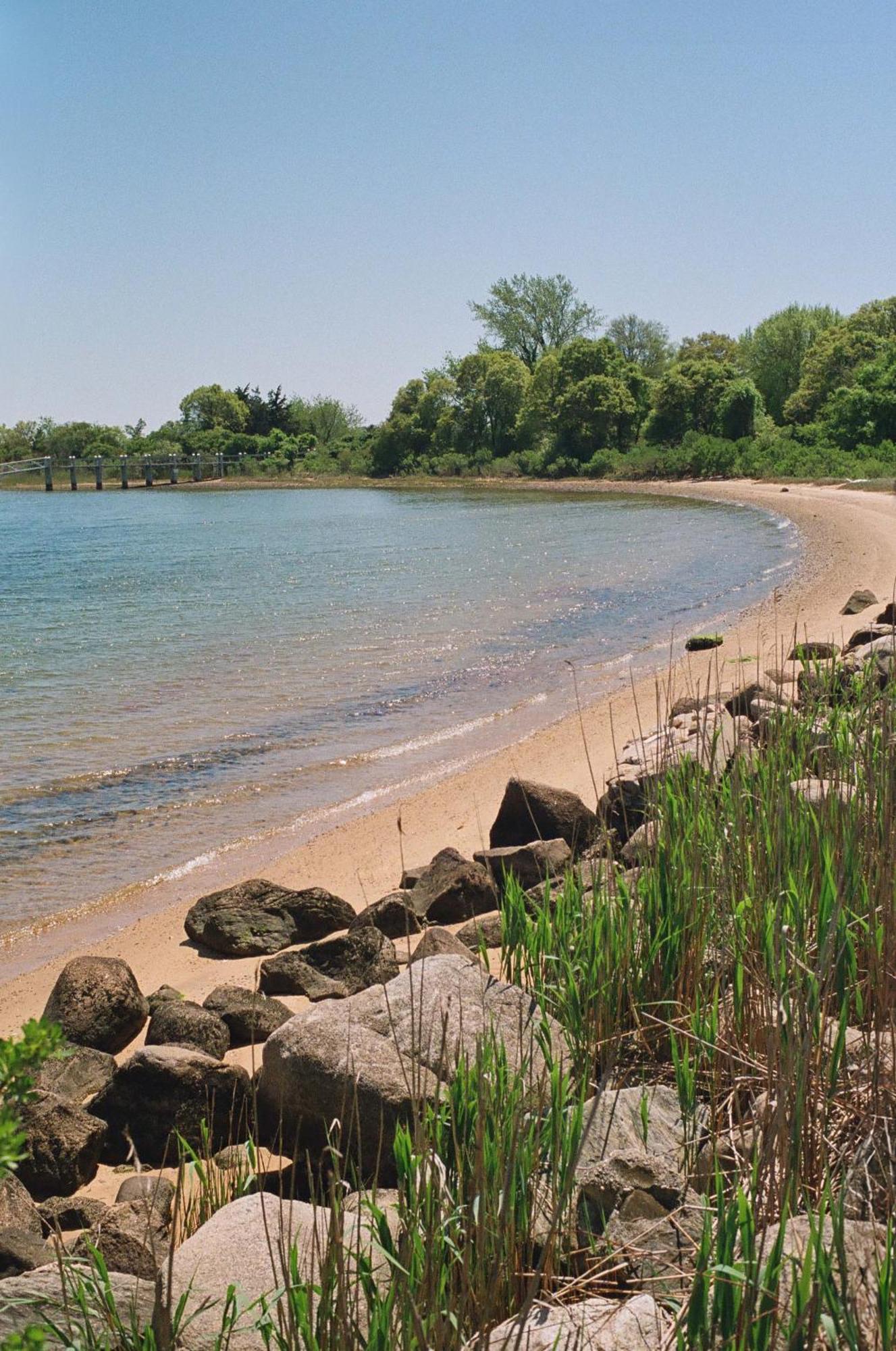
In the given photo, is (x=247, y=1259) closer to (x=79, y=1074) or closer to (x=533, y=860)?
(x=79, y=1074)

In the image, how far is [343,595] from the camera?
26969 millimetres

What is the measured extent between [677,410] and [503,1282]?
74015mm

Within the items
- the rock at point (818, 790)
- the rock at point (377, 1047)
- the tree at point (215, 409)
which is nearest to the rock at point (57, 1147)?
the rock at point (377, 1047)

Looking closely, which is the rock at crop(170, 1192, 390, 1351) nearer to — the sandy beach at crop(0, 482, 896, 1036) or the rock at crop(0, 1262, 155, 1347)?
the rock at crop(0, 1262, 155, 1347)

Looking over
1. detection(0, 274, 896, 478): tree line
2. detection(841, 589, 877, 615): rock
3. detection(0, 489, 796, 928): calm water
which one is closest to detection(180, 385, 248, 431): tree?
detection(0, 274, 896, 478): tree line

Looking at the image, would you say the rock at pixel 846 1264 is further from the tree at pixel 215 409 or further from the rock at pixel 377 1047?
the tree at pixel 215 409

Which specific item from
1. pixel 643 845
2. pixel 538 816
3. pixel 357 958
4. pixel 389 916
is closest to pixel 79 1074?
pixel 357 958

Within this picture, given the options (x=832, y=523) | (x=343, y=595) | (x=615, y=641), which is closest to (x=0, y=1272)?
(x=615, y=641)

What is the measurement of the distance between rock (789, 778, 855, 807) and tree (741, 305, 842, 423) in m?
72.7

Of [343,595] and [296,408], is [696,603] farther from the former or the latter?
[296,408]

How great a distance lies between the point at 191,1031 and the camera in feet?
17.7

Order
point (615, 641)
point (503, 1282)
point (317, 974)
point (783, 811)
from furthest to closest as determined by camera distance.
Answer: point (615, 641) → point (317, 974) → point (783, 811) → point (503, 1282)

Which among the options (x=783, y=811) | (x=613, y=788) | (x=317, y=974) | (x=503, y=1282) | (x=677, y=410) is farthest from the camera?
(x=677, y=410)

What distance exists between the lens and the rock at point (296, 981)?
6.04 meters
